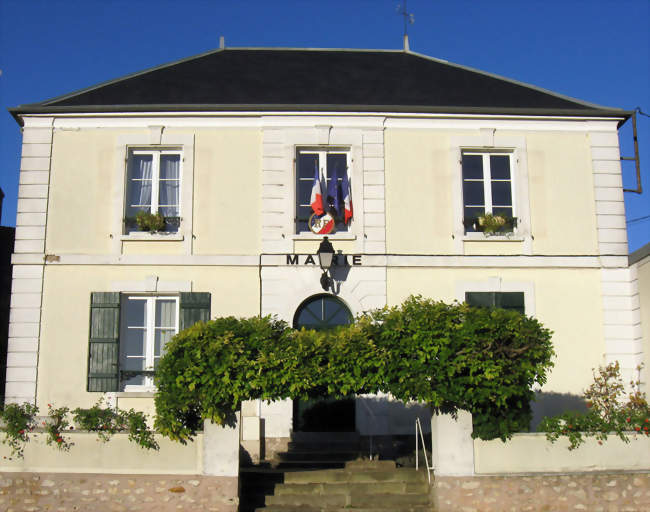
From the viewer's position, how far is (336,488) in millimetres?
9039

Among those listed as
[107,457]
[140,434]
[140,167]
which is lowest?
[107,457]

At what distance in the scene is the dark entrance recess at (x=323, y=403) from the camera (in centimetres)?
1127

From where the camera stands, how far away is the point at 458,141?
1191 centimetres

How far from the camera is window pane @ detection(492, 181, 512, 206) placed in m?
11.9

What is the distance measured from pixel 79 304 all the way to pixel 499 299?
6.27 m

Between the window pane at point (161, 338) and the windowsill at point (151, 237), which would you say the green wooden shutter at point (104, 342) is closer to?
the window pane at point (161, 338)

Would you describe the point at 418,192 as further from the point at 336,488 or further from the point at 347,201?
the point at 336,488

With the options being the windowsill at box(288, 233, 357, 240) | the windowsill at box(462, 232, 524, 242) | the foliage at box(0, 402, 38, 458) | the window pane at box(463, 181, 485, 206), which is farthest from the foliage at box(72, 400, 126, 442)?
the window pane at box(463, 181, 485, 206)

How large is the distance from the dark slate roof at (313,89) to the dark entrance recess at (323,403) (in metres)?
3.04

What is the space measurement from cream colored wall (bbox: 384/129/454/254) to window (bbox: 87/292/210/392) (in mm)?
3109

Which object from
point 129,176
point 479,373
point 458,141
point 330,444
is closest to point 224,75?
point 129,176

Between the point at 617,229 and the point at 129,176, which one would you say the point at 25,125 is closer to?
the point at 129,176

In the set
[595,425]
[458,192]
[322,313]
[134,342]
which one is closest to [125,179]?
[134,342]

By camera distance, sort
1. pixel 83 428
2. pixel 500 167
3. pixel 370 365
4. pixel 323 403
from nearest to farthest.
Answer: pixel 370 365 → pixel 83 428 → pixel 323 403 → pixel 500 167
